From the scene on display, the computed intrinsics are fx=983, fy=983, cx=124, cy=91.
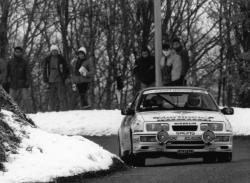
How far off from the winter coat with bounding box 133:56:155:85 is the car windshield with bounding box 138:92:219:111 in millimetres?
8409

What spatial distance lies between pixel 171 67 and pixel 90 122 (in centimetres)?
399

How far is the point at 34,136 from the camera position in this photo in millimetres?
13750

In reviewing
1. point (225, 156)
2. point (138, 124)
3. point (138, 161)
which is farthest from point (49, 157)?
point (225, 156)

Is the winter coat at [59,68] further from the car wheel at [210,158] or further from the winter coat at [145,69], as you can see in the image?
the car wheel at [210,158]

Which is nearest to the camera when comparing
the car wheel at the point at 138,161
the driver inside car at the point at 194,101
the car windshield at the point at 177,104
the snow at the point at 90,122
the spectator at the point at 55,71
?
the car wheel at the point at 138,161

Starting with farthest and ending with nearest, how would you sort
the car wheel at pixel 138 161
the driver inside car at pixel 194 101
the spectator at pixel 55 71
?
the spectator at pixel 55 71 < the driver inside car at pixel 194 101 < the car wheel at pixel 138 161

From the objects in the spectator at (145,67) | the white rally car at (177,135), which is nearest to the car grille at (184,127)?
the white rally car at (177,135)

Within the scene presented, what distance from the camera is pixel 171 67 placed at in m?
23.8

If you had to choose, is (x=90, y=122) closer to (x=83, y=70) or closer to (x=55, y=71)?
(x=83, y=70)

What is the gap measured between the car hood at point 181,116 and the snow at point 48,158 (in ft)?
5.25

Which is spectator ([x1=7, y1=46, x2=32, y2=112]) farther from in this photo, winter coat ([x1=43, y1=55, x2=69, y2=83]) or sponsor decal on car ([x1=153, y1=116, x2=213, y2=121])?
sponsor decal on car ([x1=153, y1=116, x2=213, y2=121])

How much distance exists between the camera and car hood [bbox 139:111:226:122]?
15742 mm

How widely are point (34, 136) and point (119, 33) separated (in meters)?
31.8

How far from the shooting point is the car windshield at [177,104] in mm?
16688
